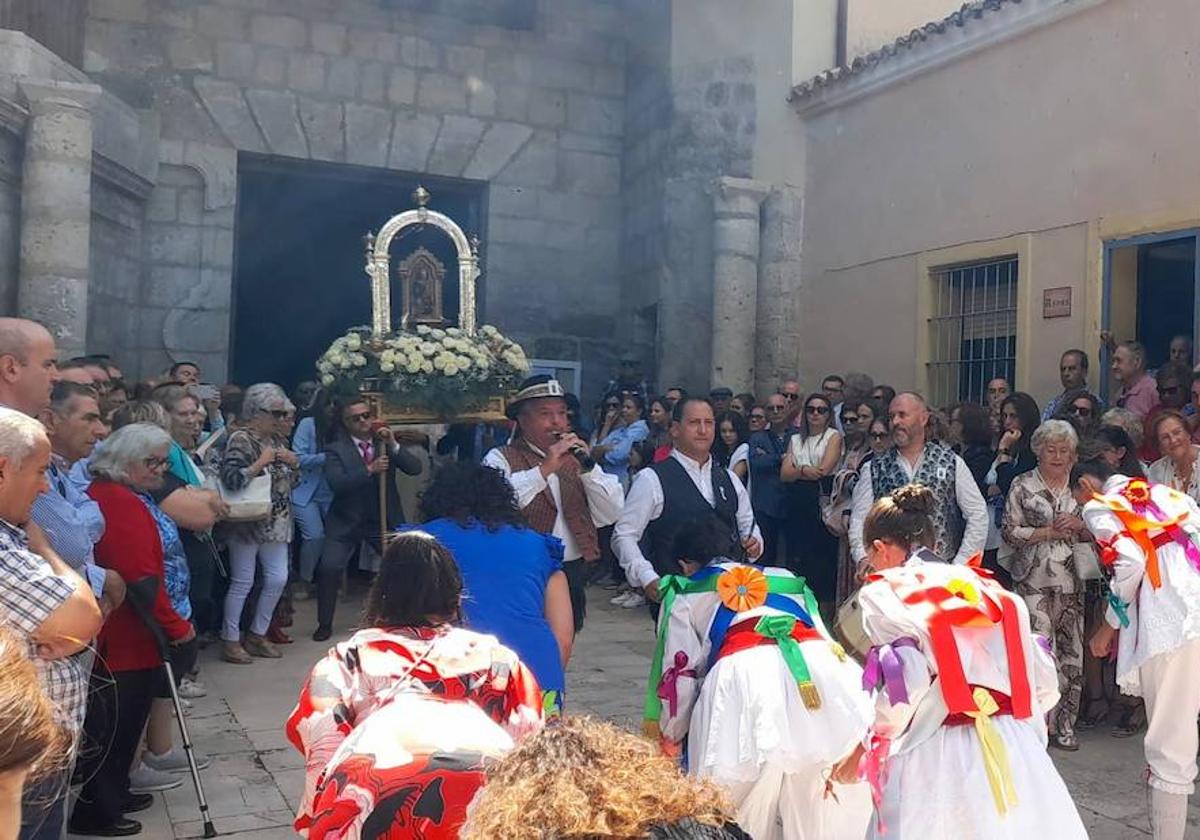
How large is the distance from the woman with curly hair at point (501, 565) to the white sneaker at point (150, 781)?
6.74 ft

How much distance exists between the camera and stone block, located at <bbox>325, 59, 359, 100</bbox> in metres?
11.9

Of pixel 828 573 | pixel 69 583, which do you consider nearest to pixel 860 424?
pixel 828 573

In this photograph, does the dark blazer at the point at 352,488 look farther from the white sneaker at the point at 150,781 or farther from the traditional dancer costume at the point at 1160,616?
the traditional dancer costume at the point at 1160,616

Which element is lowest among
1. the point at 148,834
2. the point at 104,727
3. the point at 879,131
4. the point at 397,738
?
the point at 148,834

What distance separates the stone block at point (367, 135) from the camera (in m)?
12.0

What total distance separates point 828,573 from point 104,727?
17.8 ft

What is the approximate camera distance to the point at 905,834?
9.70 ft

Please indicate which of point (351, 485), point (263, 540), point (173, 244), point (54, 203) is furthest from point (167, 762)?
point (173, 244)

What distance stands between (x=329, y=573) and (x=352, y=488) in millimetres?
594

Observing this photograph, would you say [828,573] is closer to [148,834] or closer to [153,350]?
[148,834]

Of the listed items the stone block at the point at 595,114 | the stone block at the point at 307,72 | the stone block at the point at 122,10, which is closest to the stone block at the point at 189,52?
the stone block at the point at 122,10

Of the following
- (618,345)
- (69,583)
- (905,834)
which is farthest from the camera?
(618,345)

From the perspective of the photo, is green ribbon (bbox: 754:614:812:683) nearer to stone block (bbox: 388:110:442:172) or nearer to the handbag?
the handbag

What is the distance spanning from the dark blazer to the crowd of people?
3 centimetres
